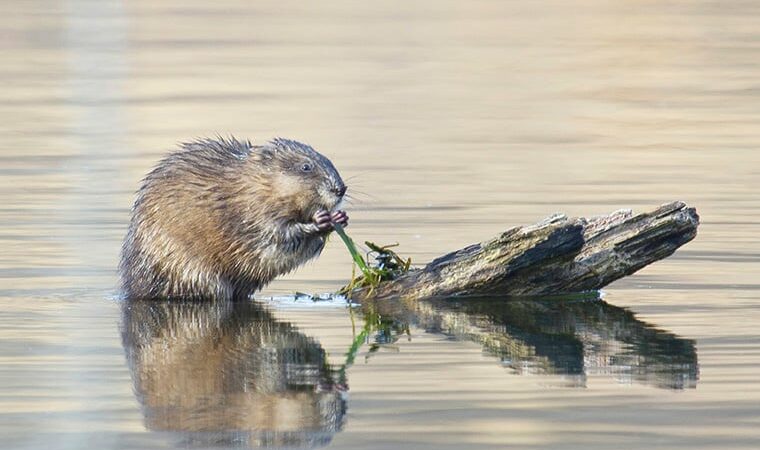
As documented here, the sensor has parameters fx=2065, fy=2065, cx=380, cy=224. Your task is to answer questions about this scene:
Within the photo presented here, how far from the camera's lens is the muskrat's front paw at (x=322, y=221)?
10.4m

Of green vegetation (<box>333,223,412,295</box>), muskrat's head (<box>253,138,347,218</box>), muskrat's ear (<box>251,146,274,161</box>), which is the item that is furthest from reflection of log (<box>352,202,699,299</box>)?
muskrat's ear (<box>251,146,274,161</box>)

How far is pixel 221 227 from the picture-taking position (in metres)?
10.7

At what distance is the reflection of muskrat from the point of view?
34.9ft

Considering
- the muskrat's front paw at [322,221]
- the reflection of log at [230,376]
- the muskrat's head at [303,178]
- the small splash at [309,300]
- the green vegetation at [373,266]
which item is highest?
the muskrat's head at [303,178]

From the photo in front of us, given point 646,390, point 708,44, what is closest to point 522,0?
point 708,44

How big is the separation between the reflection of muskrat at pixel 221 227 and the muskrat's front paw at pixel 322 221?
0.09 m

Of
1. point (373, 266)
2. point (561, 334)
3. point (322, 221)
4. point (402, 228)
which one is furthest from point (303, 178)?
point (402, 228)

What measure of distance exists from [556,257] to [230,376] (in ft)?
8.30

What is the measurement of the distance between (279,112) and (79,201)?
602 cm

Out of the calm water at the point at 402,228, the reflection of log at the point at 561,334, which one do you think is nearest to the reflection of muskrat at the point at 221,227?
the calm water at the point at 402,228

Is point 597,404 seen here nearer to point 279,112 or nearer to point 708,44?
point 279,112

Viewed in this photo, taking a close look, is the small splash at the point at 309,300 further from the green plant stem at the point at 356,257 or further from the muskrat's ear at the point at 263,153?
the muskrat's ear at the point at 263,153

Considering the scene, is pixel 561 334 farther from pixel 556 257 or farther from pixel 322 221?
pixel 322 221

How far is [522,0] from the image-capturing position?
3691 centimetres
